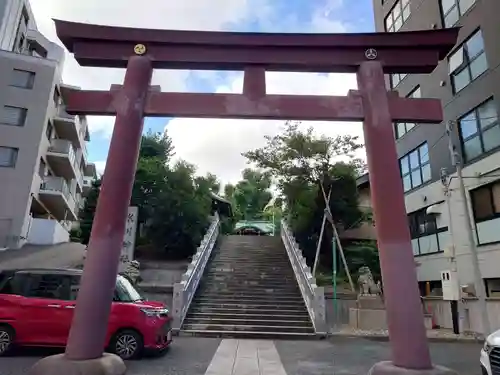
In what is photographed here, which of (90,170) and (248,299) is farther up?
(90,170)

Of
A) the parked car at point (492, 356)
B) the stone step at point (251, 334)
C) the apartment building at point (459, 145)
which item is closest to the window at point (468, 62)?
the apartment building at point (459, 145)

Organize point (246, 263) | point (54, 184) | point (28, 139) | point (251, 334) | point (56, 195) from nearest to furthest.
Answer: point (251, 334) → point (246, 263) → point (28, 139) → point (56, 195) → point (54, 184)

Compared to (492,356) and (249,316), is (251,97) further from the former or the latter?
(249,316)

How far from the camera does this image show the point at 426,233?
1723cm

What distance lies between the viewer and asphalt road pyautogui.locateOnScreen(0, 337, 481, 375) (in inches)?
284

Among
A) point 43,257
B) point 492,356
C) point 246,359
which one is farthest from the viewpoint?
point 43,257

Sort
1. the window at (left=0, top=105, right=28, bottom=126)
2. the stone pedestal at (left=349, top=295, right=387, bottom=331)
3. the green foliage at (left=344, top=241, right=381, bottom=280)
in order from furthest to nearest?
the window at (left=0, top=105, right=28, bottom=126) < the green foliage at (left=344, top=241, right=381, bottom=280) < the stone pedestal at (left=349, top=295, right=387, bottom=331)

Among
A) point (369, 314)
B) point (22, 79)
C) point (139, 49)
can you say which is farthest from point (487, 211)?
point (22, 79)

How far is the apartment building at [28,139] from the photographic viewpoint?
22141 millimetres

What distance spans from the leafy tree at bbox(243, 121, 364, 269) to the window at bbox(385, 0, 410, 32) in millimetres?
6047

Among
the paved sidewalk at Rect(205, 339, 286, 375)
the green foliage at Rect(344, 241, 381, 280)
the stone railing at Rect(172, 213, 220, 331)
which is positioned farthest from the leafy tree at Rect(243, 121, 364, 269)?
the paved sidewalk at Rect(205, 339, 286, 375)

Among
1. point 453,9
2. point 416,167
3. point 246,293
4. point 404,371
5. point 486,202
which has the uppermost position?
point 453,9

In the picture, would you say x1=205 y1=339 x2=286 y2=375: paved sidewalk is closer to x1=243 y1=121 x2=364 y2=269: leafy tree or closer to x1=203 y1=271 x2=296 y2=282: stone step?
x1=203 y1=271 x2=296 y2=282: stone step

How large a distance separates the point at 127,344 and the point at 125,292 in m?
1.14
